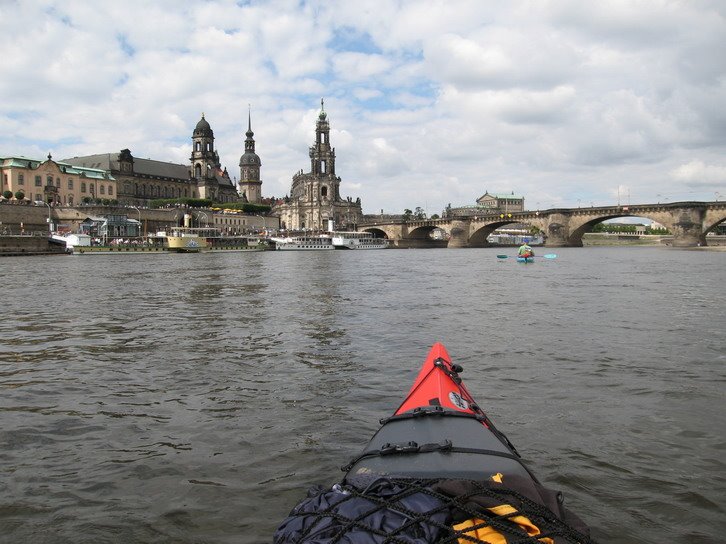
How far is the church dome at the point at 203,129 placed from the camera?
447 feet

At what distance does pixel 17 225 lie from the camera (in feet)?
262

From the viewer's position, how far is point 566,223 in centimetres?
9362

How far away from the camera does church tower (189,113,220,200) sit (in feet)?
447

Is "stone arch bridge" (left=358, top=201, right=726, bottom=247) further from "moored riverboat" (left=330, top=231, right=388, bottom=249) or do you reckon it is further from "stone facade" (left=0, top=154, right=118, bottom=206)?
"stone facade" (left=0, top=154, right=118, bottom=206)

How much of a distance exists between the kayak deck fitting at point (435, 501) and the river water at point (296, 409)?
1.41 meters

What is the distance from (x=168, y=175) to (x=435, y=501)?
137m

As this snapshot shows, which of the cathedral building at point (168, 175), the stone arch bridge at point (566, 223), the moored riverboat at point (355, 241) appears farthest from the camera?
the cathedral building at point (168, 175)

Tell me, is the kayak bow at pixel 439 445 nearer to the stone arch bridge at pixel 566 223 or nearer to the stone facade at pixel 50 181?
the stone arch bridge at pixel 566 223

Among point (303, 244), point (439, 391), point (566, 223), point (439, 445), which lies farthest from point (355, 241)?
point (439, 445)

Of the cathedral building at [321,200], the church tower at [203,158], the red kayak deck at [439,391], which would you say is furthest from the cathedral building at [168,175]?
the red kayak deck at [439,391]

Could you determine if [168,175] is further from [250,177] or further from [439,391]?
[439,391]

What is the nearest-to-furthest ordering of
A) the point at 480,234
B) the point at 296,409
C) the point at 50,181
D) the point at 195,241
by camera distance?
the point at 296,409, the point at 195,241, the point at 50,181, the point at 480,234

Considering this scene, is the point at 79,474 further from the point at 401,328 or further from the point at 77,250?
the point at 77,250

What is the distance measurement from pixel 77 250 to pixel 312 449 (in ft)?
231
